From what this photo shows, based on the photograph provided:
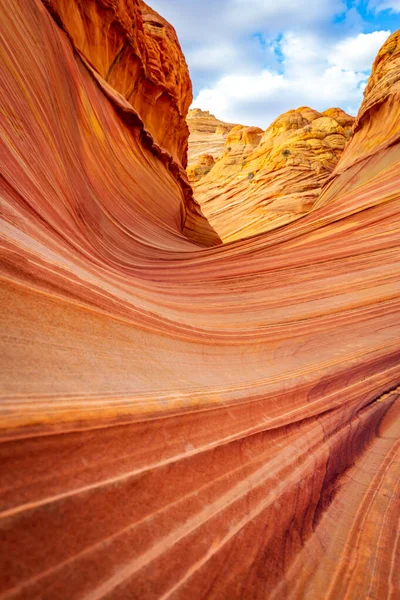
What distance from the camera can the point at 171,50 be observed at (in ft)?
29.7

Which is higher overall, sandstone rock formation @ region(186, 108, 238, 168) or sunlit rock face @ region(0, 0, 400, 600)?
sandstone rock formation @ region(186, 108, 238, 168)

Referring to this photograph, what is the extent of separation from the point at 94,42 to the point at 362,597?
6.91 m

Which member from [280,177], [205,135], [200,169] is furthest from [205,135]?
[280,177]

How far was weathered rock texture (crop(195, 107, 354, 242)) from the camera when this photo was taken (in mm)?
12180

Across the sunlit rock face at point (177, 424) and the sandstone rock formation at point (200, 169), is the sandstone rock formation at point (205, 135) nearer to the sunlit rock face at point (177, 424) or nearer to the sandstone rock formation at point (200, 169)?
the sandstone rock formation at point (200, 169)

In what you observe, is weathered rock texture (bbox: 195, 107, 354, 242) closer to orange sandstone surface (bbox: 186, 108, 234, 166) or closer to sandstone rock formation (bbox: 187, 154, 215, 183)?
sandstone rock formation (bbox: 187, 154, 215, 183)

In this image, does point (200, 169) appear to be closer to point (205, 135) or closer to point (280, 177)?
point (280, 177)

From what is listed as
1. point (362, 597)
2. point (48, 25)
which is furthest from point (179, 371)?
point (48, 25)

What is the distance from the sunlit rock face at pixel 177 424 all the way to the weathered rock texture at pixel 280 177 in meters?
9.11

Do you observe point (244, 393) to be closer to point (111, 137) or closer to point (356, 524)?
point (356, 524)

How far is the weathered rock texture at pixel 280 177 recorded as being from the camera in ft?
40.0

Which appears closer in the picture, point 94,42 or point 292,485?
point 292,485

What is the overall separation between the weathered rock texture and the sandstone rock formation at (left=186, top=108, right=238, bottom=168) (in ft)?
37.0

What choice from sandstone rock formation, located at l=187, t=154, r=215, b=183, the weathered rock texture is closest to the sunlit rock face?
the weathered rock texture
